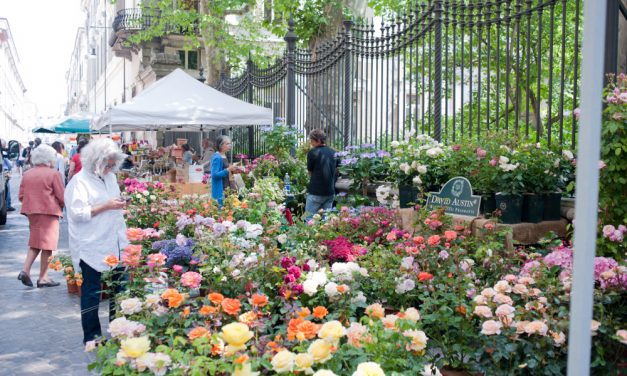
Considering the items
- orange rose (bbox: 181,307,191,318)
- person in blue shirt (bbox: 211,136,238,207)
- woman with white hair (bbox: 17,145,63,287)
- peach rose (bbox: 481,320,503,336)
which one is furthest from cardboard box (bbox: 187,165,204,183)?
peach rose (bbox: 481,320,503,336)

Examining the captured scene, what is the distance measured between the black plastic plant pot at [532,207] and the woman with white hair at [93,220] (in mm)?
3429

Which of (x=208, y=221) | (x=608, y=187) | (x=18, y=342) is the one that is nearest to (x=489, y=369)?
(x=608, y=187)

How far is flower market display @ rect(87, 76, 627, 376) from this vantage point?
2.87 m

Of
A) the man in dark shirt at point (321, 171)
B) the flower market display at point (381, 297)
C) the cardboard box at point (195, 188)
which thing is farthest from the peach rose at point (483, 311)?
the cardboard box at point (195, 188)

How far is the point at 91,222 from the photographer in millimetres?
5492

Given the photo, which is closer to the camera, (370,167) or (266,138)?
(370,167)

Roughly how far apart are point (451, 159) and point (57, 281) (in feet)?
18.3

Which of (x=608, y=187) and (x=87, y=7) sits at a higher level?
(x=87, y=7)

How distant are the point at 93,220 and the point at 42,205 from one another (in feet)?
10.7

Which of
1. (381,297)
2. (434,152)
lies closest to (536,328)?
(381,297)

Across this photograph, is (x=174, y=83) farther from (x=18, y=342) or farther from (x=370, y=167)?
(x=18, y=342)

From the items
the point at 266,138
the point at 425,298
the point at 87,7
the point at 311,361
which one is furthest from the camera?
the point at 87,7

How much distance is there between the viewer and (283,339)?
3.22m

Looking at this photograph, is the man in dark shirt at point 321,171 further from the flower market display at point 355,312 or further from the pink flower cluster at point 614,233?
the pink flower cluster at point 614,233
